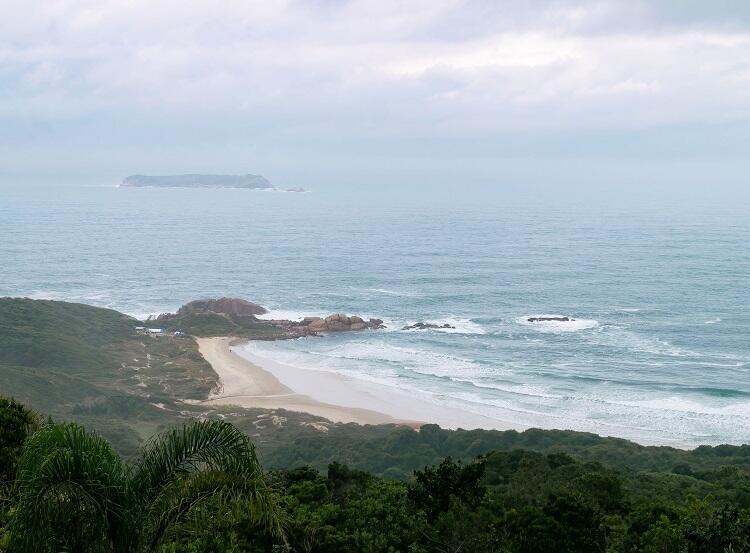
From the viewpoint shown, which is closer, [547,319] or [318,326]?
[547,319]

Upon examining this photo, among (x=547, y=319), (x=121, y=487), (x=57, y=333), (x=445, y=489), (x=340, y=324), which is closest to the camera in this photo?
(x=121, y=487)

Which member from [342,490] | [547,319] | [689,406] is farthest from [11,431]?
[547,319]

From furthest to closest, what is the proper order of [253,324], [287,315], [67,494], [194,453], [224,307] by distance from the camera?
[287,315], [224,307], [253,324], [194,453], [67,494]

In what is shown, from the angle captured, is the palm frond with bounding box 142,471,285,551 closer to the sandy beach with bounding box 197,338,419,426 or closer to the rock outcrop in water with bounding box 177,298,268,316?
the sandy beach with bounding box 197,338,419,426

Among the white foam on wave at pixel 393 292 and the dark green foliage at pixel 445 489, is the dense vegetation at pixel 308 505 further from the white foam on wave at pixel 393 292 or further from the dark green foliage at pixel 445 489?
the white foam on wave at pixel 393 292

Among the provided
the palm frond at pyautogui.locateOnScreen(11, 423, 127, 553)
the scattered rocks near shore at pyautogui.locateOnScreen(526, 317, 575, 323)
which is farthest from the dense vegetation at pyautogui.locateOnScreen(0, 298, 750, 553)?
the scattered rocks near shore at pyautogui.locateOnScreen(526, 317, 575, 323)

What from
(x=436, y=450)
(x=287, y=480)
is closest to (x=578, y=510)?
(x=287, y=480)

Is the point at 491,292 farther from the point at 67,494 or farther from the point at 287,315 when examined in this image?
the point at 67,494

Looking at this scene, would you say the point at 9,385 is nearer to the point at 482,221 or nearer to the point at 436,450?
the point at 436,450
